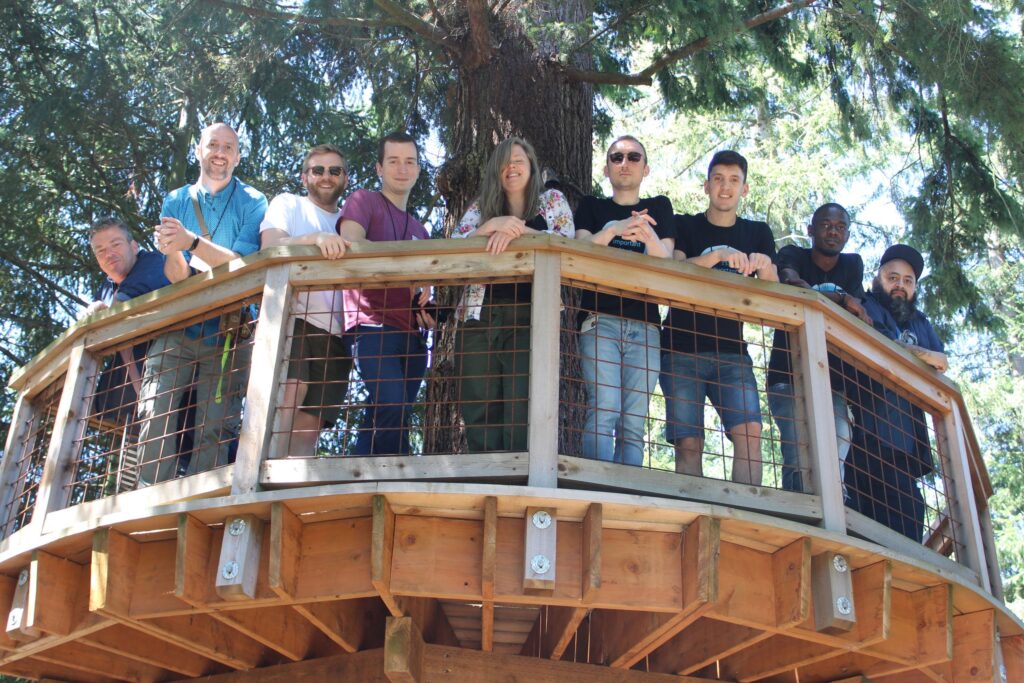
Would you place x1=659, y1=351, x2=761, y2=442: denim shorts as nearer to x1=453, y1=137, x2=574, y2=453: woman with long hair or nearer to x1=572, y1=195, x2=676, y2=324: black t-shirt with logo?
x1=572, y1=195, x2=676, y2=324: black t-shirt with logo

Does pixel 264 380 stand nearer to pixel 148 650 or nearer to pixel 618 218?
pixel 148 650

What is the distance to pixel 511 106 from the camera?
737 centimetres

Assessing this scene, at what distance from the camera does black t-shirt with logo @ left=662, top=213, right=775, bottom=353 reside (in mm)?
5340

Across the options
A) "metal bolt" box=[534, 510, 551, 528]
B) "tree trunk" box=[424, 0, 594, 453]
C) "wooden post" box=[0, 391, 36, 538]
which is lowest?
"metal bolt" box=[534, 510, 551, 528]

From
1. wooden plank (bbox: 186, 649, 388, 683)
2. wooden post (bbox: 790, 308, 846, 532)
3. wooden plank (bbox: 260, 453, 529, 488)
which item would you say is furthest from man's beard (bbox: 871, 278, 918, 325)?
wooden plank (bbox: 186, 649, 388, 683)

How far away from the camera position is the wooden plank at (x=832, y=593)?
4633 millimetres

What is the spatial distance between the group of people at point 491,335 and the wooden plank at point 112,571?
437mm

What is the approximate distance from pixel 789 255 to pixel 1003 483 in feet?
37.7

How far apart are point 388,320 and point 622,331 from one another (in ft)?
3.39

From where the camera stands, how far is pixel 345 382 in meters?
5.30

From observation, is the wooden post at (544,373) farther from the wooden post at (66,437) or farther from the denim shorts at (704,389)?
the wooden post at (66,437)

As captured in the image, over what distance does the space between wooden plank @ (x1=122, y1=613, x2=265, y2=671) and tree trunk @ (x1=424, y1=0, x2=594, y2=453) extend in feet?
7.56

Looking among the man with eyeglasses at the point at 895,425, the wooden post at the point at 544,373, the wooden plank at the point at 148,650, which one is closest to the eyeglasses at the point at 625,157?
the wooden post at the point at 544,373

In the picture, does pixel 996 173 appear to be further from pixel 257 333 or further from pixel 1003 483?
pixel 1003 483
